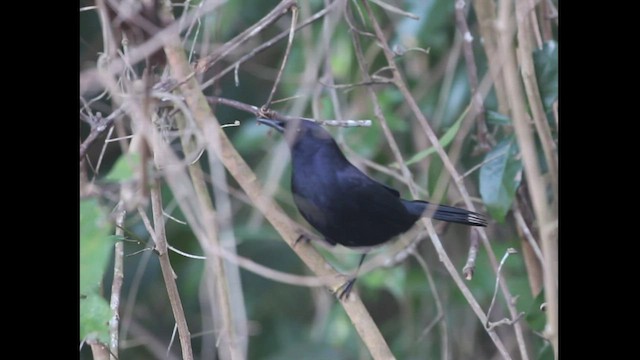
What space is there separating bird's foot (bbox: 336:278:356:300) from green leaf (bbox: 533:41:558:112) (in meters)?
0.79

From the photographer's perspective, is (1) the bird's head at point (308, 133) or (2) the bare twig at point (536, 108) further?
(1) the bird's head at point (308, 133)

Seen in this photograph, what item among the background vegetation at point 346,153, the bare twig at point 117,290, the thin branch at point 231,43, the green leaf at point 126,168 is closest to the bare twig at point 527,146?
the background vegetation at point 346,153

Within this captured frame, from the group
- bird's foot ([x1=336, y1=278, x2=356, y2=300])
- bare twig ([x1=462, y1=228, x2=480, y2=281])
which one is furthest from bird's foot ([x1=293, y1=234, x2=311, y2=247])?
bare twig ([x1=462, y1=228, x2=480, y2=281])

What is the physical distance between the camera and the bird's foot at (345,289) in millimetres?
2256

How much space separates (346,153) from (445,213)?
18.6 inches

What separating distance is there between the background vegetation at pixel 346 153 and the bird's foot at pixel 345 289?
100 mm

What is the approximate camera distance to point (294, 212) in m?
3.26

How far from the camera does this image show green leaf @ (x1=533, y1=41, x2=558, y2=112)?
251 centimetres

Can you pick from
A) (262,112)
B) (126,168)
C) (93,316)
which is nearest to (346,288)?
(262,112)

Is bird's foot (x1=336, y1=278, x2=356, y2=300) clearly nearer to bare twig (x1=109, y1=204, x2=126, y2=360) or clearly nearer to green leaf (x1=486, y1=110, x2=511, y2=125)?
bare twig (x1=109, y1=204, x2=126, y2=360)

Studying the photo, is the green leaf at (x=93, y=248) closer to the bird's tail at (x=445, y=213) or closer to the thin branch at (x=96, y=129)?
the thin branch at (x=96, y=129)
